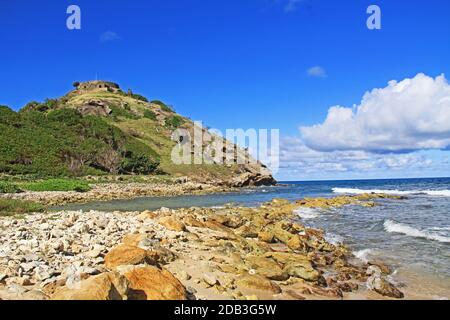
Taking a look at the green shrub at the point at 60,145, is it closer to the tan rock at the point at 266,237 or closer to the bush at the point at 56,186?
the bush at the point at 56,186

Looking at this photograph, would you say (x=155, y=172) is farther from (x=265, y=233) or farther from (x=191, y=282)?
(x=191, y=282)

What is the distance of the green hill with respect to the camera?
50.5 meters

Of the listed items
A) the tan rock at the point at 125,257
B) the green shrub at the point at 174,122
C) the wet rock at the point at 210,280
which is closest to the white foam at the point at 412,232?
the wet rock at the point at 210,280

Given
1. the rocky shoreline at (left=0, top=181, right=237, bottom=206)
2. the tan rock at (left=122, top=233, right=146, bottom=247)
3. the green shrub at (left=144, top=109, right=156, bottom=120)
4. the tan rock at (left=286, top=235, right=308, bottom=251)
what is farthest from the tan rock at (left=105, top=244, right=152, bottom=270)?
the green shrub at (left=144, top=109, right=156, bottom=120)

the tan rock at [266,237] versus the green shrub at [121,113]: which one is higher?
the green shrub at [121,113]

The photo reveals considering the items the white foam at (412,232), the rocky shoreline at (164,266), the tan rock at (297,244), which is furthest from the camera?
the white foam at (412,232)

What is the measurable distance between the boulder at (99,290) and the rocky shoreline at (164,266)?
1cm

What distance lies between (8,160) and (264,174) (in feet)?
170

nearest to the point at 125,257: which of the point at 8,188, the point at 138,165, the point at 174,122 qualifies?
the point at 8,188

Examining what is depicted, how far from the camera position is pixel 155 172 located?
65.0 metres

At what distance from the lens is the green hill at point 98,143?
50531mm

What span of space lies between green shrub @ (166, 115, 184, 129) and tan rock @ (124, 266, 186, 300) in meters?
90.9

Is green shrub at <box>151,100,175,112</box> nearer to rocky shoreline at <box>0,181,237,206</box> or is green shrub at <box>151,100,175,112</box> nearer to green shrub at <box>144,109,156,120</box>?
green shrub at <box>144,109,156,120</box>
